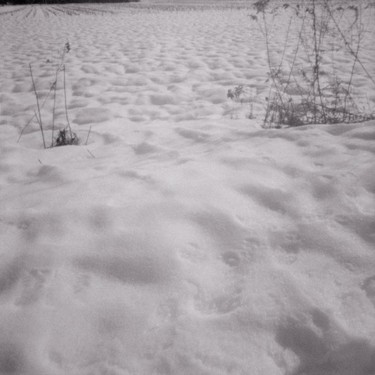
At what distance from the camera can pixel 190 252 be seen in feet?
3.21

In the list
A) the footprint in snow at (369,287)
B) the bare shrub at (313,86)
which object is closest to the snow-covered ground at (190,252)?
the footprint in snow at (369,287)

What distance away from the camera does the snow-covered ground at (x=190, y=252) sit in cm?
72

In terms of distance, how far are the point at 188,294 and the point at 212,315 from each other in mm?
94

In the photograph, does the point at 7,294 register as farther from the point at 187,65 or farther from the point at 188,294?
the point at 187,65

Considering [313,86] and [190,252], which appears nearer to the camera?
[190,252]

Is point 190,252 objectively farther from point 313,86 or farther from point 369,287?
point 313,86

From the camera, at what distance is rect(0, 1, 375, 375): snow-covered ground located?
0.72 meters

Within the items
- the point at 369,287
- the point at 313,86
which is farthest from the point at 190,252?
the point at 313,86

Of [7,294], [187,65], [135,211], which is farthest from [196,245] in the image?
[187,65]

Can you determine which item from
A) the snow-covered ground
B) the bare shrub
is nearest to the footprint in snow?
the snow-covered ground

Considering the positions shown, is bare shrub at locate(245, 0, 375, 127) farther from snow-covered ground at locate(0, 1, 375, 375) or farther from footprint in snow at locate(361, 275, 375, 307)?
footprint in snow at locate(361, 275, 375, 307)

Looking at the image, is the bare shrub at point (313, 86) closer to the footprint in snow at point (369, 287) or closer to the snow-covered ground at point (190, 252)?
the snow-covered ground at point (190, 252)

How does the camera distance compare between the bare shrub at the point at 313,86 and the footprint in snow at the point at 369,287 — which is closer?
the footprint in snow at the point at 369,287

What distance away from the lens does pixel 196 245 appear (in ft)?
3.30
